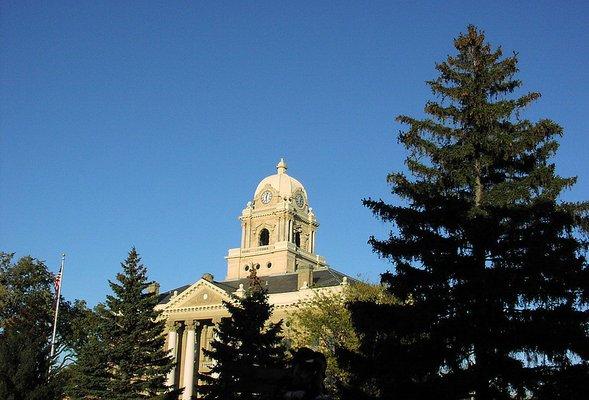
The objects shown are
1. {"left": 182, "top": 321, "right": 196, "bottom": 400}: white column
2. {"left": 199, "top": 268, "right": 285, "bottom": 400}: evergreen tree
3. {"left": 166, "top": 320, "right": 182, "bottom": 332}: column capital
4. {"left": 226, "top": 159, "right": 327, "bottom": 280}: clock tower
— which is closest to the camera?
{"left": 199, "top": 268, "right": 285, "bottom": 400}: evergreen tree

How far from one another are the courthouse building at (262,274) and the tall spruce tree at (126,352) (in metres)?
18.4

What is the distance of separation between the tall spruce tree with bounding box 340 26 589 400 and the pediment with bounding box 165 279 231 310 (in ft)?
136

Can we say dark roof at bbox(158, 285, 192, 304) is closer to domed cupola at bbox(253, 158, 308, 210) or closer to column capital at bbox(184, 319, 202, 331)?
column capital at bbox(184, 319, 202, 331)

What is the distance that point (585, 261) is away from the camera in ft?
58.0

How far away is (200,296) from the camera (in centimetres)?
6116

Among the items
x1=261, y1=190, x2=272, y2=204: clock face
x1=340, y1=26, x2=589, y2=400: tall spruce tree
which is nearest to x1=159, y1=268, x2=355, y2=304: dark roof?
x1=261, y1=190, x2=272, y2=204: clock face

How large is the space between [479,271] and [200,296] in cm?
4652

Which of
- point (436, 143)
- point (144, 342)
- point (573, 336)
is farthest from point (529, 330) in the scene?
point (144, 342)

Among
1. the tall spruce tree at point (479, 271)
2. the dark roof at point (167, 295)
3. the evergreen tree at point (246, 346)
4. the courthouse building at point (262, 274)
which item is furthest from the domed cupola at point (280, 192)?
the tall spruce tree at point (479, 271)

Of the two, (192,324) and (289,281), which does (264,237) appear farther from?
(192,324)

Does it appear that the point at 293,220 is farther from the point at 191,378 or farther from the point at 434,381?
the point at 434,381

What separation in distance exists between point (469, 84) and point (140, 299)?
23.2 meters

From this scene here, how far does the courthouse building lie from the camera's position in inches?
2325

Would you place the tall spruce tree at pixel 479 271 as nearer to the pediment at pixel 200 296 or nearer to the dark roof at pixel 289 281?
the dark roof at pixel 289 281
